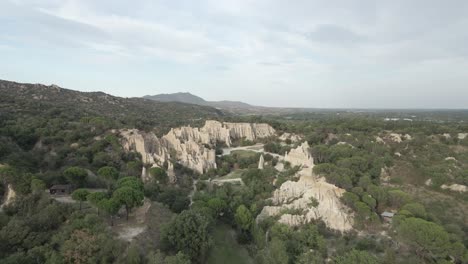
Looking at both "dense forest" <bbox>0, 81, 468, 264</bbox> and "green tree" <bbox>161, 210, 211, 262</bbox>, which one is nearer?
"dense forest" <bbox>0, 81, 468, 264</bbox>

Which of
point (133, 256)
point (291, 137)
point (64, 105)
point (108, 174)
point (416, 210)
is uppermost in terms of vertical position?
point (64, 105)

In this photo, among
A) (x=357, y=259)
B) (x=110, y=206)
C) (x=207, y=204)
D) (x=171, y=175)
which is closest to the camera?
(x=357, y=259)

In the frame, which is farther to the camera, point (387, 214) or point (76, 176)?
point (76, 176)

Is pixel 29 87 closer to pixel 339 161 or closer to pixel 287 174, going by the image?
pixel 287 174

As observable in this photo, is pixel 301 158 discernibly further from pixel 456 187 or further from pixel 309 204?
pixel 456 187

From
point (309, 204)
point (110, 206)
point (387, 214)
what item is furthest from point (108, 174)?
point (387, 214)

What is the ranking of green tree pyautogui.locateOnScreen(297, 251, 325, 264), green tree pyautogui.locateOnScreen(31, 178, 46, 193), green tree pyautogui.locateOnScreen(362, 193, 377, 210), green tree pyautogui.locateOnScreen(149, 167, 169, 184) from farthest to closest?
green tree pyautogui.locateOnScreen(149, 167, 169, 184) → green tree pyautogui.locateOnScreen(362, 193, 377, 210) → green tree pyautogui.locateOnScreen(31, 178, 46, 193) → green tree pyautogui.locateOnScreen(297, 251, 325, 264)

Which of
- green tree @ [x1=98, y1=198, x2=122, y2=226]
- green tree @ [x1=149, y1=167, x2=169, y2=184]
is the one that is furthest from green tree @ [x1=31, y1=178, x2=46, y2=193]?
green tree @ [x1=149, y1=167, x2=169, y2=184]

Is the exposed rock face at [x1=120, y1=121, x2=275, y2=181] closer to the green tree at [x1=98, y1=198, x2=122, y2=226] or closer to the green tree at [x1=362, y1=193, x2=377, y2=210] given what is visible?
the green tree at [x1=98, y1=198, x2=122, y2=226]
